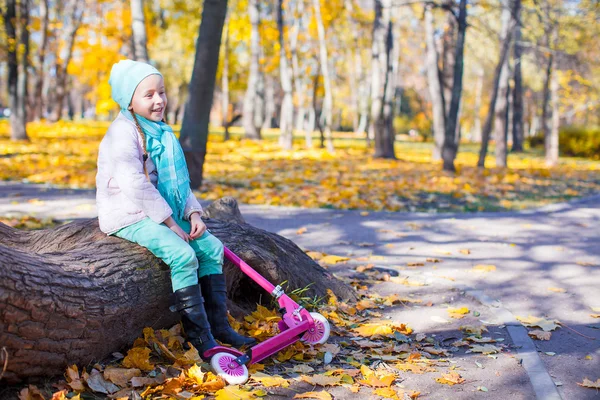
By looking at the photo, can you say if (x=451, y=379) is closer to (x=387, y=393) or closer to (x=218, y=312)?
(x=387, y=393)

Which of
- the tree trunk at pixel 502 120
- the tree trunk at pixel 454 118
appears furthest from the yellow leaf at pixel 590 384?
the tree trunk at pixel 502 120

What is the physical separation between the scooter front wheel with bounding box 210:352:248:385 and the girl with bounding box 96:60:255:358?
112 millimetres

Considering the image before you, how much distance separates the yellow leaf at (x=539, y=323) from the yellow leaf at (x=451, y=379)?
53.5 inches

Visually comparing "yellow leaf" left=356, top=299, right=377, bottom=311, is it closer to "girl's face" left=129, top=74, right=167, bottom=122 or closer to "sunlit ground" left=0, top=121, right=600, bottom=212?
"girl's face" left=129, top=74, right=167, bottom=122

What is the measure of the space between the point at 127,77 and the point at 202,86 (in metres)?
7.37

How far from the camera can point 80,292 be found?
3320 millimetres

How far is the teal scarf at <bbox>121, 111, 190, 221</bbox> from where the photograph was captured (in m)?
3.81

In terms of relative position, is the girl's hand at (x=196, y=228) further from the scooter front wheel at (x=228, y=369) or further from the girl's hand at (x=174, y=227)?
the scooter front wheel at (x=228, y=369)

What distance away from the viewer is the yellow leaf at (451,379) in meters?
3.78

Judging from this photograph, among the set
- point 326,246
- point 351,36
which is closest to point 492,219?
point 326,246

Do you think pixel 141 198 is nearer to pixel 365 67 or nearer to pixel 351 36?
pixel 351 36

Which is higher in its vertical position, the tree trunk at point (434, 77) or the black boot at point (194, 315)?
the tree trunk at point (434, 77)

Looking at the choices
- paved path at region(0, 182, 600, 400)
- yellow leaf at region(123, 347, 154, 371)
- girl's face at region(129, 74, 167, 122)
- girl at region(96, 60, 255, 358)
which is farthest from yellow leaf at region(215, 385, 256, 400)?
girl's face at region(129, 74, 167, 122)

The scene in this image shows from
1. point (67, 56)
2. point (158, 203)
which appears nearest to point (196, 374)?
point (158, 203)
